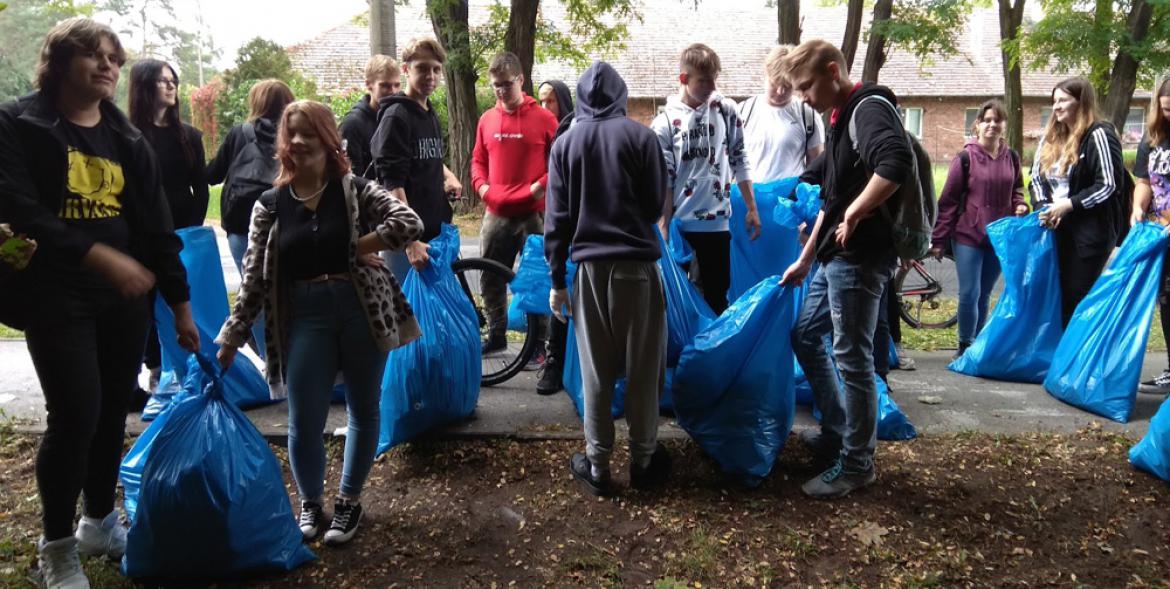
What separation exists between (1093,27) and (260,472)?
12711 millimetres

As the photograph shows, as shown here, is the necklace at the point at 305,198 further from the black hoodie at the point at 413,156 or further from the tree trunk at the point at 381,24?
the tree trunk at the point at 381,24

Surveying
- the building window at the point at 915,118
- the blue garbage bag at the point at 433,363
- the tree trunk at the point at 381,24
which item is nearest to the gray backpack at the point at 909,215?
the blue garbage bag at the point at 433,363

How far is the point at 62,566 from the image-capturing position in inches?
99.4

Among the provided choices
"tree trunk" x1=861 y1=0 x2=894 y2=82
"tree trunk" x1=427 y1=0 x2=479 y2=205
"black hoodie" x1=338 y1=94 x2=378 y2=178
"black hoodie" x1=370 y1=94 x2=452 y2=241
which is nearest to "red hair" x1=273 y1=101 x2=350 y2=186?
"black hoodie" x1=370 y1=94 x2=452 y2=241

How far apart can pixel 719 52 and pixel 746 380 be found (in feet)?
84.0

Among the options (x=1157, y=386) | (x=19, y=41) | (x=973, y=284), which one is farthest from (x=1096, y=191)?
(x=19, y=41)

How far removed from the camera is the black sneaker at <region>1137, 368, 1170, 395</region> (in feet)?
14.8

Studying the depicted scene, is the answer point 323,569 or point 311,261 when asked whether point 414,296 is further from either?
point 323,569

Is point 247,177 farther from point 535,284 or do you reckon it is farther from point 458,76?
point 458,76

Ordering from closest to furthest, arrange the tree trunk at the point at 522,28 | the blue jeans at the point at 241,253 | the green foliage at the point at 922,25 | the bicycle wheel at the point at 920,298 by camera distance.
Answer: the blue jeans at the point at 241,253, the bicycle wheel at the point at 920,298, the tree trunk at the point at 522,28, the green foliage at the point at 922,25

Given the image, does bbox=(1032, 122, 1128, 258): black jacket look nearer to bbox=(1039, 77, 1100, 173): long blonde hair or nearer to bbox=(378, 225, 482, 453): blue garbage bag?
bbox=(1039, 77, 1100, 173): long blonde hair

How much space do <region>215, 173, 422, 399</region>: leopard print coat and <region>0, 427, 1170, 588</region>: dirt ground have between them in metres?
0.75

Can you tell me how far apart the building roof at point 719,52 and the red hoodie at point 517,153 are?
18227 mm

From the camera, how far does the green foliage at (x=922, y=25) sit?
11.4m
